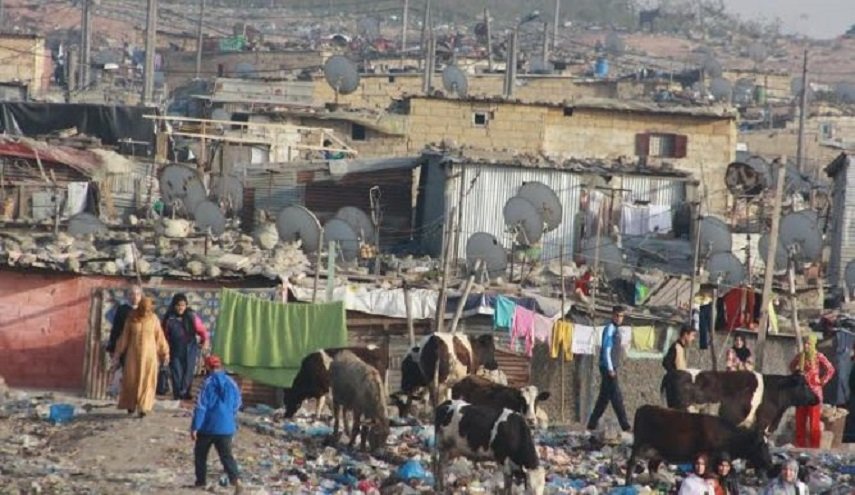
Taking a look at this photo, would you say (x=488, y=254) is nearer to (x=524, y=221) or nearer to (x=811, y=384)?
(x=524, y=221)

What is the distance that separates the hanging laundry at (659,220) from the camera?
4062 cm

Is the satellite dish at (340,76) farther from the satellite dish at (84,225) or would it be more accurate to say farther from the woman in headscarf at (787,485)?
the woman in headscarf at (787,485)

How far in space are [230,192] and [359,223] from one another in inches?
214

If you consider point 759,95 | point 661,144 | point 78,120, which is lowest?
point 78,120

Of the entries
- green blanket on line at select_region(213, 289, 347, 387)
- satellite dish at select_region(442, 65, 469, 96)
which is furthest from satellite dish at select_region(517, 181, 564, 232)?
satellite dish at select_region(442, 65, 469, 96)

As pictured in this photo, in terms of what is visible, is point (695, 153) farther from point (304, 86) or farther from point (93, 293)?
point (93, 293)

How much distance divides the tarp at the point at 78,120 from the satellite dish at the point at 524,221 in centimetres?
1741

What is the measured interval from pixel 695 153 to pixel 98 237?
17.6 metres

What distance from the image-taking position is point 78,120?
5153 cm

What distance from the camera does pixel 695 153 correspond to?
159 ft

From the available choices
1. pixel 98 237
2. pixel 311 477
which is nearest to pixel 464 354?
pixel 311 477

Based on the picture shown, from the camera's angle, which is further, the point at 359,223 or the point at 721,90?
the point at 721,90

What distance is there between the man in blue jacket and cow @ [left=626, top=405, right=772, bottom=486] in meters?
3.34

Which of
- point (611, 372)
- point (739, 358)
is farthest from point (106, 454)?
point (739, 358)
